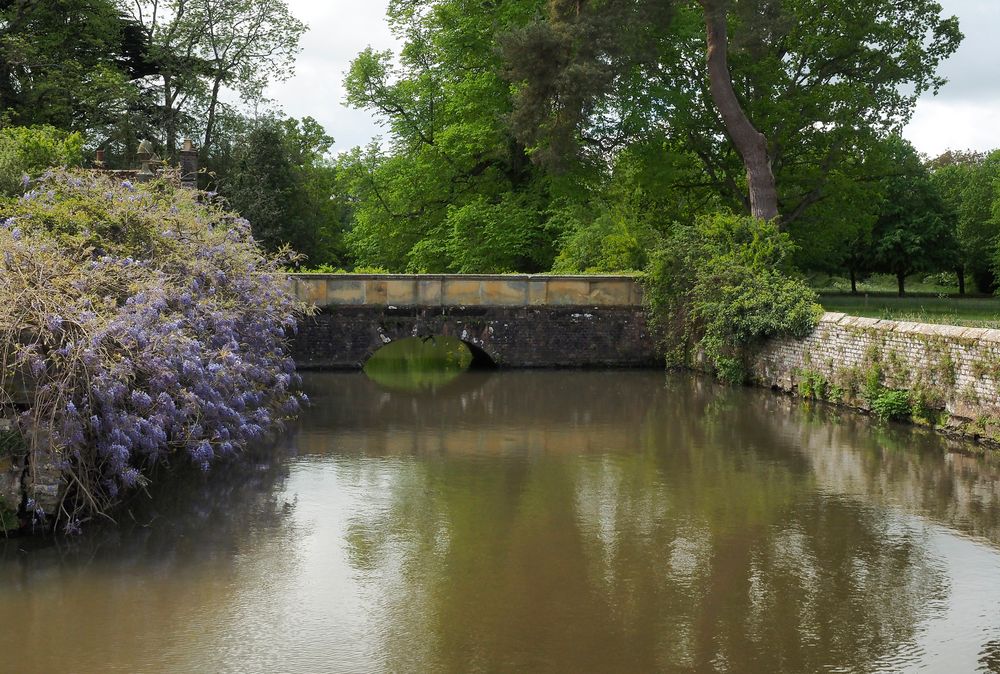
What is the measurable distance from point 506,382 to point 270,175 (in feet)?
70.5

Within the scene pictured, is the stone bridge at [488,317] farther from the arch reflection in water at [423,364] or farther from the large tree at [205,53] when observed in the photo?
the large tree at [205,53]

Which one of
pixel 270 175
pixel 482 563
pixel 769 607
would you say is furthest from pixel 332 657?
pixel 270 175

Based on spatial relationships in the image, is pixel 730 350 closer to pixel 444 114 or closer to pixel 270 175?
Result: pixel 444 114

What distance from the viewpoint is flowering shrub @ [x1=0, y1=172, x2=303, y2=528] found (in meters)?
8.40

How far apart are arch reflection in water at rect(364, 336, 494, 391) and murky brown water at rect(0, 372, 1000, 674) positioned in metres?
6.99

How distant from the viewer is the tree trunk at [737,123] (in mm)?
22453

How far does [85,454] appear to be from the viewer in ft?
28.5

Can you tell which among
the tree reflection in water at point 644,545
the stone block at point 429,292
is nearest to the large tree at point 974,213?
the stone block at point 429,292

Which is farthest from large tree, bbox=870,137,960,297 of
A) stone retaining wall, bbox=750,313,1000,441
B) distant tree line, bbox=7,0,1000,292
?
stone retaining wall, bbox=750,313,1000,441

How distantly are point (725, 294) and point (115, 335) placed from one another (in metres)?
13.1

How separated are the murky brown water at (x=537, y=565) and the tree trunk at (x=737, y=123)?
433 inches

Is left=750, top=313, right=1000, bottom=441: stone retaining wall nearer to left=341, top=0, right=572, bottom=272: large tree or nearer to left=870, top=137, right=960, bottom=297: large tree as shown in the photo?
left=341, top=0, right=572, bottom=272: large tree

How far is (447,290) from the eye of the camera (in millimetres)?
21281

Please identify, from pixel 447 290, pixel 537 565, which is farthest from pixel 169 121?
pixel 537 565
